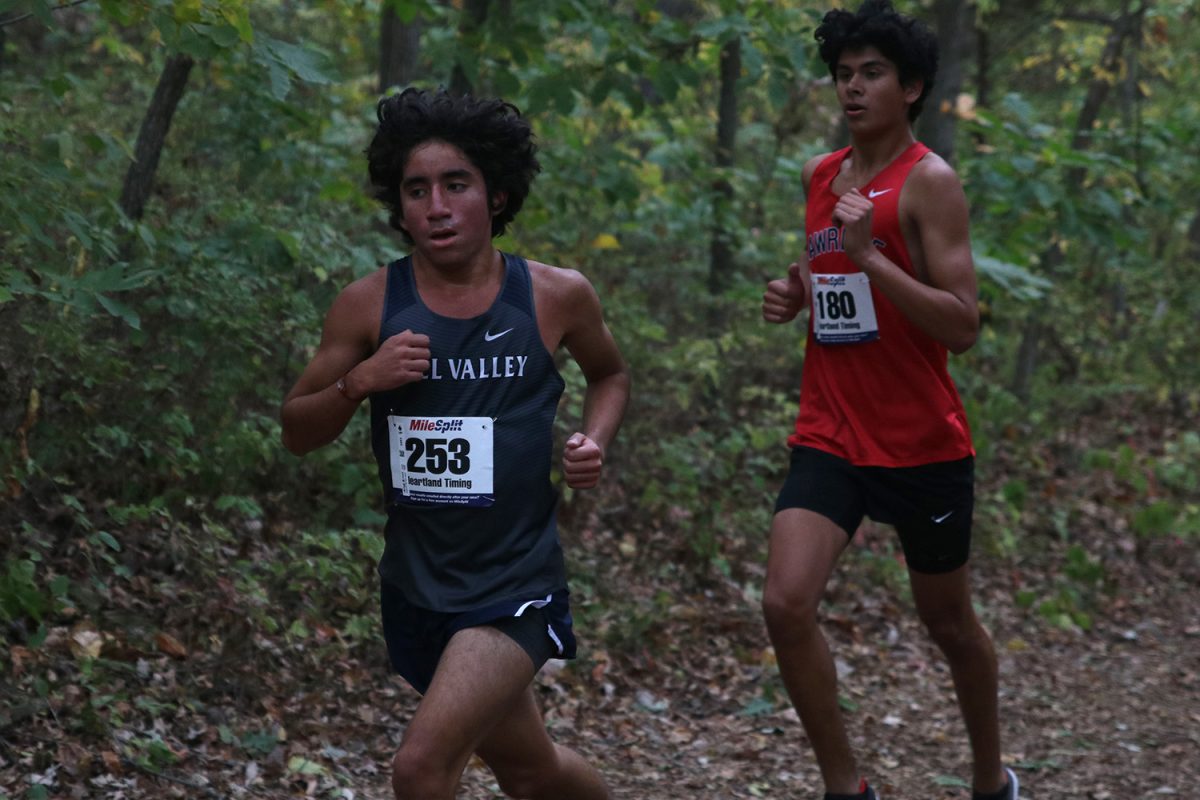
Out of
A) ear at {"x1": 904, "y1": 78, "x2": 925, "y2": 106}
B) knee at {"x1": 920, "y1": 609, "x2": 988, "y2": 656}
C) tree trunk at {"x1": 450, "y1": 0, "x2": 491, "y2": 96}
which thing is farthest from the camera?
tree trunk at {"x1": 450, "y1": 0, "x2": 491, "y2": 96}

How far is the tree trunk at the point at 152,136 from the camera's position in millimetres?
5617

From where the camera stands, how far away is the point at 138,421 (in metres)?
5.23

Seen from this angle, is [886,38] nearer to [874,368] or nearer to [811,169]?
[811,169]

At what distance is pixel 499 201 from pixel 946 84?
5173 millimetres

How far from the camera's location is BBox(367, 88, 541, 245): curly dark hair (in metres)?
3.15

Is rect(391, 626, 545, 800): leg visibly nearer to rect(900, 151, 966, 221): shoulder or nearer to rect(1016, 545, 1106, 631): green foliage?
rect(900, 151, 966, 221): shoulder

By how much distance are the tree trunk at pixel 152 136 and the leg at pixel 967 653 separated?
348cm

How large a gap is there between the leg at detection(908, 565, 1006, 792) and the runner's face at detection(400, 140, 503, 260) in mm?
1849

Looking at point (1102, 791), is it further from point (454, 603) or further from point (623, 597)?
point (454, 603)

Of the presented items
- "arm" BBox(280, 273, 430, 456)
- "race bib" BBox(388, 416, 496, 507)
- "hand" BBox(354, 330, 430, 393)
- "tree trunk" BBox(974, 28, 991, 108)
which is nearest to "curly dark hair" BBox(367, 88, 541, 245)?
"arm" BBox(280, 273, 430, 456)

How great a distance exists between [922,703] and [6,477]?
4.06 meters

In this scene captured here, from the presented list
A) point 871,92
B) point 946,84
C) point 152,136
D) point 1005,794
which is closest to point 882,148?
point 871,92

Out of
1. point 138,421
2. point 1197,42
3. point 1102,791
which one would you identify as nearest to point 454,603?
point 138,421

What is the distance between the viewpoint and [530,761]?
3182 mm
